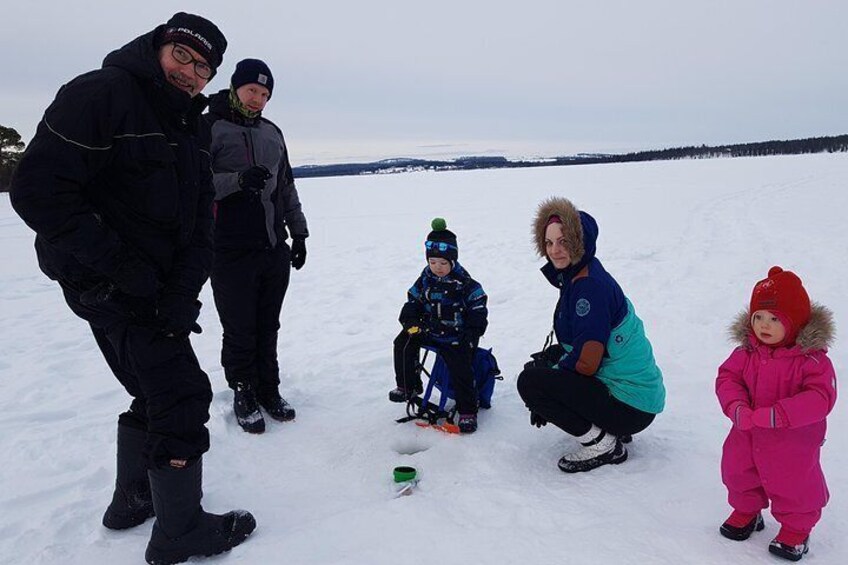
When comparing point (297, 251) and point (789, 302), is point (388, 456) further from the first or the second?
point (789, 302)

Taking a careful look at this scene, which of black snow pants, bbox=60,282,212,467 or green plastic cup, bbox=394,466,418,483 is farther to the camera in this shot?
green plastic cup, bbox=394,466,418,483

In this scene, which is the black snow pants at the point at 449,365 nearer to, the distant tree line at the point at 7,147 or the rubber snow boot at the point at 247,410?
the rubber snow boot at the point at 247,410

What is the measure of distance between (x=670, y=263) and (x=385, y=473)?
23.1 ft

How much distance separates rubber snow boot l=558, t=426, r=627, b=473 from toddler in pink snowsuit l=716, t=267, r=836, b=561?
32.3 inches

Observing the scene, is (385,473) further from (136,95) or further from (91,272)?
(136,95)

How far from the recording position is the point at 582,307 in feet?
10.3

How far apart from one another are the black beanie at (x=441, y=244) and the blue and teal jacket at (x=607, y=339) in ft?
2.99

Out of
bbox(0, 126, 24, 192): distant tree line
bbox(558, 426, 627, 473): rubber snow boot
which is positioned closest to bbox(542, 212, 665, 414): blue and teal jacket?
bbox(558, 426, 627, 473): rubber snow boot

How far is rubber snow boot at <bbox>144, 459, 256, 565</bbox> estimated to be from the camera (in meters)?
2.48

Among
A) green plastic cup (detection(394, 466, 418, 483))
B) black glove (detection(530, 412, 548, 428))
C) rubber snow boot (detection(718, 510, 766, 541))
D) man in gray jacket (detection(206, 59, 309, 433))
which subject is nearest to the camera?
rubber snow boot (detection(718, 510, 766, 541))

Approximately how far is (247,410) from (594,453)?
2.29 meters

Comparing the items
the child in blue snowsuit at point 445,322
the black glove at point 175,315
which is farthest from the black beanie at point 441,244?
the black glove at point 175,315

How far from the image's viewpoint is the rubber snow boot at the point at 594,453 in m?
3.17

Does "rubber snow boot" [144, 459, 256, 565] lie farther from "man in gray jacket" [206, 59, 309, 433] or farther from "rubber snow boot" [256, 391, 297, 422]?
"rubber snow boot" [256, 391, 297, 422]
